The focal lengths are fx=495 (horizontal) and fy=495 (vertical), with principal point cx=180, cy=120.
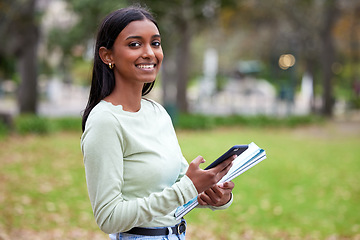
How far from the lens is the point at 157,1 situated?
60.3ft

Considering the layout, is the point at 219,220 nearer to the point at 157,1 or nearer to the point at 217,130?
the point at 217,130

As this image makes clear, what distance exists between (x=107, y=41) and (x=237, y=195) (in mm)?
6775

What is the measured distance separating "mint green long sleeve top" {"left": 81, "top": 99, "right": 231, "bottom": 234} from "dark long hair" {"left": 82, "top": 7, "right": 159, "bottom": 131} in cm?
10

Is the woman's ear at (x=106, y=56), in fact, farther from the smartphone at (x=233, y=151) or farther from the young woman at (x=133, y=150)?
the smartphone at (x=233, y=151)

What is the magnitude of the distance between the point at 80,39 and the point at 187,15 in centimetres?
436

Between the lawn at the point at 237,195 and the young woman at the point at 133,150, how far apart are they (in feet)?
14.8

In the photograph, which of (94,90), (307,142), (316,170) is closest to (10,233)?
(94,90)

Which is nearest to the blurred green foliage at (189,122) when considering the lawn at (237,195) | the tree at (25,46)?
the lawn at (237,195)

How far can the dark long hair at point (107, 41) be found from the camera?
1965 millimetres

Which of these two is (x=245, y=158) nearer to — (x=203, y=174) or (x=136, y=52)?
(x=203, y=174)

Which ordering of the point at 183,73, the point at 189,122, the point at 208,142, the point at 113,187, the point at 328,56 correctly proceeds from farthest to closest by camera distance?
1. the point at 328,56
2. the point at 183,73
3. the point at 189,122
4. the point at 208,142
5. the point at 113,187

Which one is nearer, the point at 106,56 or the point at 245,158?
the point at 245,158

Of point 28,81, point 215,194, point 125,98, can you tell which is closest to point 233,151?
point 215,194

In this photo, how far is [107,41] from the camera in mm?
1995
